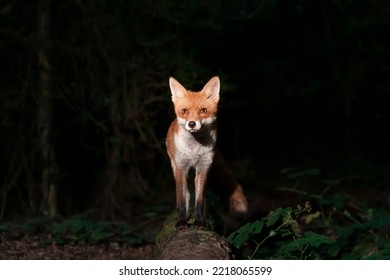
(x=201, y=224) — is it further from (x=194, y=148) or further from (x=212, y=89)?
(x=212, y=89)

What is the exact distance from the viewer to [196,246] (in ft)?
11.7

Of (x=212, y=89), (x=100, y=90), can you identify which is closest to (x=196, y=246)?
(x=212, y=89)

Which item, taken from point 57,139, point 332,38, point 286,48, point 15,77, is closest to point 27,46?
point 15,77

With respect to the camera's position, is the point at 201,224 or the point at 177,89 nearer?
the point at 201,224

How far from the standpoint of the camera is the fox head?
405cm

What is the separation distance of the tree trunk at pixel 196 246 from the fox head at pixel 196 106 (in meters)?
0.74

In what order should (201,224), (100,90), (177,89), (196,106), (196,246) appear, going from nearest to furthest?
(196,246), (196,106), (201,224), (177,89), (100,90)

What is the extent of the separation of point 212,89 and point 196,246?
1300 mm

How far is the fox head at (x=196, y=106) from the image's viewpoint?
13.3 ft

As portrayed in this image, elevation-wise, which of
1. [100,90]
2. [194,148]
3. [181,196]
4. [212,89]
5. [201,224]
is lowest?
[201,224]

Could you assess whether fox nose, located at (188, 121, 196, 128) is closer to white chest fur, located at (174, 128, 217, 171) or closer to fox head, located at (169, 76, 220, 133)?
fox head, located at (169, 76, 220, 133)

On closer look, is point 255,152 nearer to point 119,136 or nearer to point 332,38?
point 332,38

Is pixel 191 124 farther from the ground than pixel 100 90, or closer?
closer

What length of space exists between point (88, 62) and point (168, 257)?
484 centimetres
